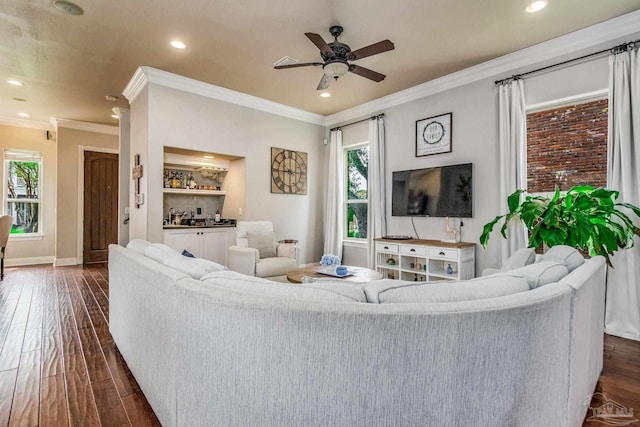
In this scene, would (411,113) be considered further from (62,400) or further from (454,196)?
(62,400)

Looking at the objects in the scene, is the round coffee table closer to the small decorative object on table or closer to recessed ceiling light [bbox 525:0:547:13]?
the small decorative object on table

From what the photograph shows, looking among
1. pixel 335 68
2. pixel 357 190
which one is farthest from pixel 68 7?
pixel 357 190

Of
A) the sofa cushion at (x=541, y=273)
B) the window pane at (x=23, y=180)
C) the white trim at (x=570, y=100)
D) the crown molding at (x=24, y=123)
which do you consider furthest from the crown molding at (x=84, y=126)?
the sofa cushion at (x=541, y=273)

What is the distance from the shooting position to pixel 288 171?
231 inches

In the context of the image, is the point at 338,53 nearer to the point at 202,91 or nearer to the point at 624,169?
the point at 202,91

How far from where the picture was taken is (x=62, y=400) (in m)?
1.95

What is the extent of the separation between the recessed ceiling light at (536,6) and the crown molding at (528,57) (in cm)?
77

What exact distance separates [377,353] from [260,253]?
3.77 metres

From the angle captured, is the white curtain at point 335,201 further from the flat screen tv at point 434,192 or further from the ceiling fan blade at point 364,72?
the ceiling fan blade at point 364,72

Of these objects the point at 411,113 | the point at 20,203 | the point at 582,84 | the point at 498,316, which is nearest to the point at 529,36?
the point at 582,84

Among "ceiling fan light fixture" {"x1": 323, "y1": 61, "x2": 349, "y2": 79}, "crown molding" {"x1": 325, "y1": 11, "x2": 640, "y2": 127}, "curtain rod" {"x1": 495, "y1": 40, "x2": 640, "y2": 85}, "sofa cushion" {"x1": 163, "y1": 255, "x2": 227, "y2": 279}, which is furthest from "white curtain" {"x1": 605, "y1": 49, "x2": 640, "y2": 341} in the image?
"sofa cushion" {"x1": 163, "y1": 255, "x2": 227, "y2": 279}

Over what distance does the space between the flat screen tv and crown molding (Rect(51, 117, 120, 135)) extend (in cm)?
635

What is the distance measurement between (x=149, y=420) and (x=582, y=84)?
15.4 feet

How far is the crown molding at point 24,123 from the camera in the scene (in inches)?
255
